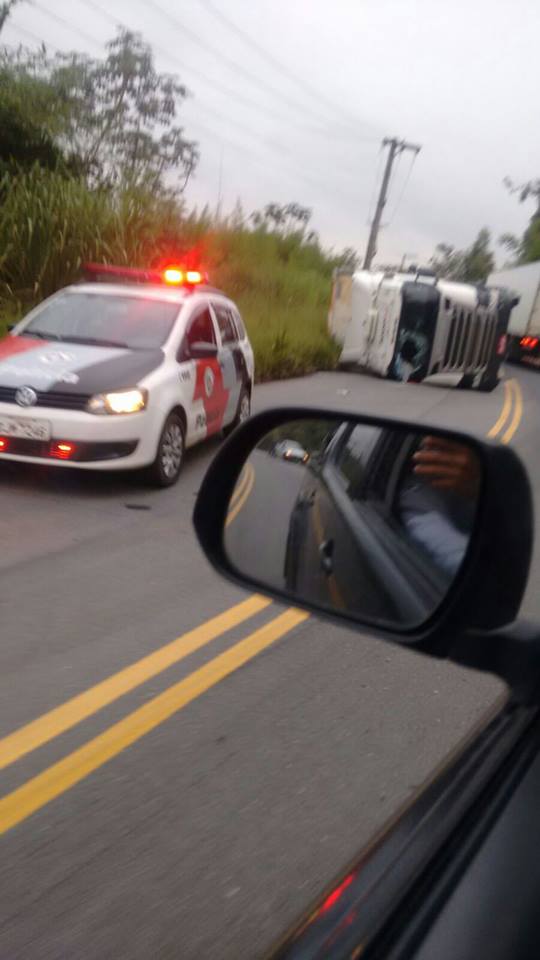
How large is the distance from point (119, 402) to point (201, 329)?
1836 millimetres

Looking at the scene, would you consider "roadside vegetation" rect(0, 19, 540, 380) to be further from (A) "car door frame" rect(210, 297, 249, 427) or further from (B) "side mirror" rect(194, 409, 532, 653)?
(B) "side mirror" rect(194, 409, 532, 653)

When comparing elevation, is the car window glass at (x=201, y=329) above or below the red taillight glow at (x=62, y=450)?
above

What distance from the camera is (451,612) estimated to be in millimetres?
1857

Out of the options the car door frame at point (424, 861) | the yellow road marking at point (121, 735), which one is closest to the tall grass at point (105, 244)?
the yellow road marking at point (121, 735)

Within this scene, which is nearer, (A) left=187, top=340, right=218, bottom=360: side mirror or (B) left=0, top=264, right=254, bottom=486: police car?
(B) left=0, top=264, right=254, bottom=486: police car

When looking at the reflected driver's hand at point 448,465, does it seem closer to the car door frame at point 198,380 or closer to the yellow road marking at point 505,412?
the car door frame at point 198,380

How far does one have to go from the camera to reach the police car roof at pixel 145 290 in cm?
967

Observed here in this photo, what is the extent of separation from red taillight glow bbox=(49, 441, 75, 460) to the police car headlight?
0.32 m

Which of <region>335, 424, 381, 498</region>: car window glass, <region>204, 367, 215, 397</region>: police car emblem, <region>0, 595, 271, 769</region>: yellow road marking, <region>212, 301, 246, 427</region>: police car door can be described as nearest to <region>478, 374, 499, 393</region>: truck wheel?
<region>212, 301, 246, 427</region>: police car door

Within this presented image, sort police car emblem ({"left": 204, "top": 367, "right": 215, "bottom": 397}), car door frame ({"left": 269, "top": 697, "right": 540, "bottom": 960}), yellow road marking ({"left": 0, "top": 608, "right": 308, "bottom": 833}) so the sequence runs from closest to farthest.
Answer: car door frame ({"left": 269, "top": 697, "right": 540, "bottom": 960}) < yellow road marking ({"left": 0, "top": 608, "right": 308, "bottom": 833}) < police car emblem ({"left": 204, "top": 367, "right": 215, "bottom": 397})

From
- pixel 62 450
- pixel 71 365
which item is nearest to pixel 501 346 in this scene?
pixel 71 365

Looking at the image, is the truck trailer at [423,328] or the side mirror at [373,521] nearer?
the side mirror at [373,521]

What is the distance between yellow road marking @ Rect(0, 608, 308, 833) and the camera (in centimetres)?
354

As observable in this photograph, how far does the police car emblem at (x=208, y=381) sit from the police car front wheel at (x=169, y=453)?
0.67 meters
